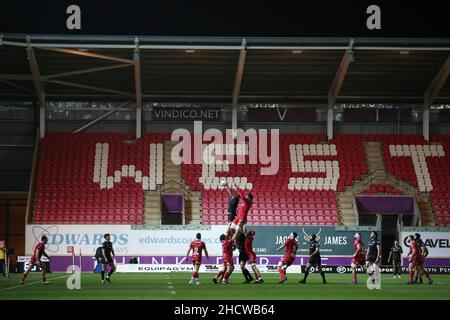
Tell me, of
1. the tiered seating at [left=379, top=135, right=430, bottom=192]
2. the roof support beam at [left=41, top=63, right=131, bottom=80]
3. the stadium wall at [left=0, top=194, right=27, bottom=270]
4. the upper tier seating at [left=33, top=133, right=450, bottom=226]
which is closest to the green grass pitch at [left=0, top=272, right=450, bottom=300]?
the upper tier seating at [left=33, top=133, right=450, bottom=226]

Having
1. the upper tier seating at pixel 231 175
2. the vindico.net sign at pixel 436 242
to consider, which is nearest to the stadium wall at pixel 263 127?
the upper tier seating at pixel 231 175

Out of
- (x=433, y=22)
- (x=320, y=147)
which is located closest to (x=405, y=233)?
(x=320, y=147)

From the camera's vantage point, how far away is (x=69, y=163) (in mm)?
46094

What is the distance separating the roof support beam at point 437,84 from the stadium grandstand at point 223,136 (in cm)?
8

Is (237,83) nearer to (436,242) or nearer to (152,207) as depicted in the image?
(152,207)

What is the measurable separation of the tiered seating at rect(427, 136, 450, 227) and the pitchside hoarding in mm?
5038

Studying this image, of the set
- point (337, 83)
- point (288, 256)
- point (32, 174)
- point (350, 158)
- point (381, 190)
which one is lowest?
point (288, 256)

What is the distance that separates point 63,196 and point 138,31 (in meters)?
30.8

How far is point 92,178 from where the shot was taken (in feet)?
149

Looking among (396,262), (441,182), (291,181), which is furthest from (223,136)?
(396,262)

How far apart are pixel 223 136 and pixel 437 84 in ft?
38.7

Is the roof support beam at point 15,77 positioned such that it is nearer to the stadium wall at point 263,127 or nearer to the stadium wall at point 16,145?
the stadium wall at point 16,145

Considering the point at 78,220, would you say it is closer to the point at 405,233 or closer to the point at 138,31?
the point at 405,233

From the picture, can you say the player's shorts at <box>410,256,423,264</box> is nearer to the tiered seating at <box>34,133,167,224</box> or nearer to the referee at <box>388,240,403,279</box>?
the referee at <box>388,240,403,279</box>
